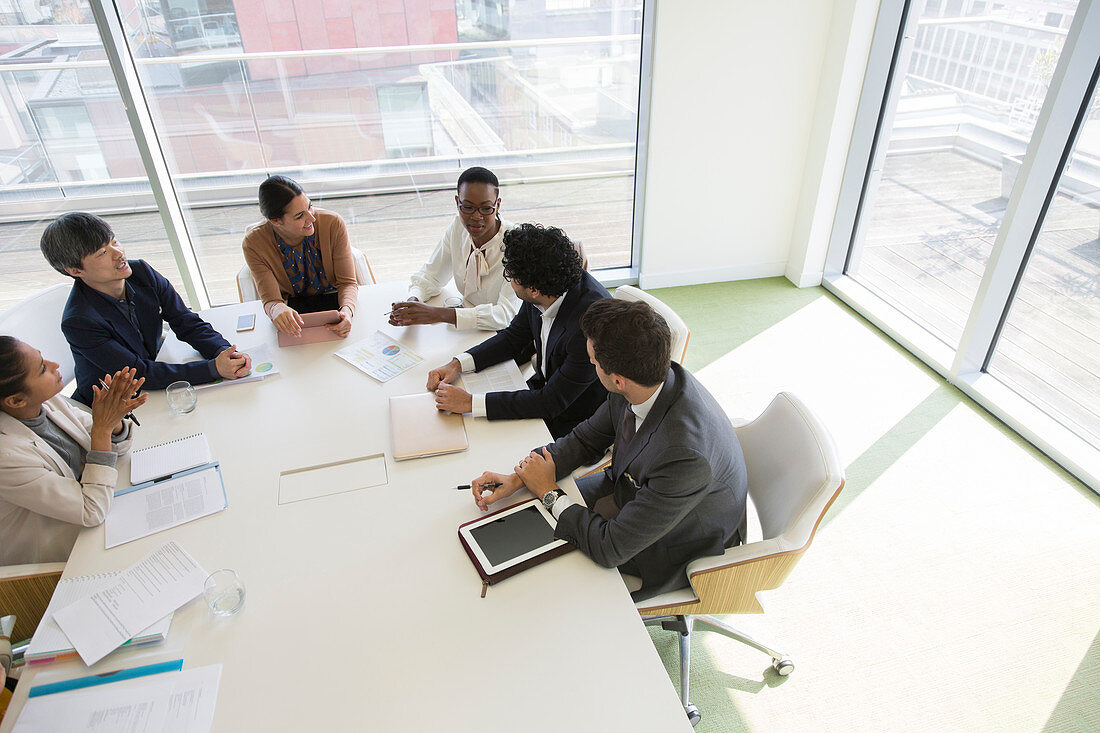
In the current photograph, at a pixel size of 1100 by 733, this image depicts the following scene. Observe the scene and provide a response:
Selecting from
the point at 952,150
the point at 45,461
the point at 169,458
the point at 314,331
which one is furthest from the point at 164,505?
the point at 952,150

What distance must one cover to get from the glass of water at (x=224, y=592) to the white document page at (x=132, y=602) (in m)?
0.04

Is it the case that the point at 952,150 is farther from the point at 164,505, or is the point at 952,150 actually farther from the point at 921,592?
the point at 164,505

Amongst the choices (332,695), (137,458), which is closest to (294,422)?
(137,458)

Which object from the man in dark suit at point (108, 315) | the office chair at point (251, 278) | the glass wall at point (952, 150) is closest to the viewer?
the man in dark suit at point (108, 315)

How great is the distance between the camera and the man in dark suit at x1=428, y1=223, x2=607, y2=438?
2.21 m

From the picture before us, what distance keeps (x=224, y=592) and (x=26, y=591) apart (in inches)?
25.9

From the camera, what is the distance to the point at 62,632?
1.50m

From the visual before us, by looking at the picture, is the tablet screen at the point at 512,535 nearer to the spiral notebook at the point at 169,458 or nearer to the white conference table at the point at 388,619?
the white conference table at the point at 388,619

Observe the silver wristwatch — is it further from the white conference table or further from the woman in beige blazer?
the woman in beige blazer

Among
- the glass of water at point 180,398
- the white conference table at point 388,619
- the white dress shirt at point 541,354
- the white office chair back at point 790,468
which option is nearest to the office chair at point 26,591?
the white conference table at point 388,619

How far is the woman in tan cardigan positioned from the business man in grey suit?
4.44 ft

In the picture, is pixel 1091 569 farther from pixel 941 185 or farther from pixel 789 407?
pixel 941 185

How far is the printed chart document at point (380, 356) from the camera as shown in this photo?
98.7 inches

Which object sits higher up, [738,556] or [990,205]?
[990,205]
